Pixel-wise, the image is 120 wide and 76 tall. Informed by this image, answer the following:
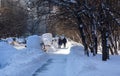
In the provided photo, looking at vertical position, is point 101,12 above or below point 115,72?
above

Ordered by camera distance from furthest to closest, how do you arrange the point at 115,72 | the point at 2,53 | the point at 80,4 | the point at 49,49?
the point at 49,49, the point at 2,53, the point at 80,4, the point at 115,72

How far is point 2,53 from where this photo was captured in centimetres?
2566

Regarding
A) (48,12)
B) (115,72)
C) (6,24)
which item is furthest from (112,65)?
(6,24)

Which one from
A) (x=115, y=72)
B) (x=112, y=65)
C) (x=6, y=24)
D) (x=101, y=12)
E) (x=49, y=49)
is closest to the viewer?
(x=115, y=72)

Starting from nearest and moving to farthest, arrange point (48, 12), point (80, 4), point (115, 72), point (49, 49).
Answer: point (115, 72) < point (80, 4) < point (48, 12) < point (49, 49)

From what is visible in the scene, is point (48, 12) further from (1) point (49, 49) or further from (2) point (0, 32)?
(2) point (0, 32)

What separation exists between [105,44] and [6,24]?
59.1 metres

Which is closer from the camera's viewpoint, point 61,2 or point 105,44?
point 105,44

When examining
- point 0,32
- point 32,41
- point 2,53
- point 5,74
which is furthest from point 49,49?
point 0,32

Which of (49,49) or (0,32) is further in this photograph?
(0,32)

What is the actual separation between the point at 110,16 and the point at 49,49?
27038 millimetres

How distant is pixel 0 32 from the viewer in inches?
3063

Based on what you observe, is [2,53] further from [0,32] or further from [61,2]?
[0,32]

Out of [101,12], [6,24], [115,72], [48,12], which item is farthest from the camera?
[6,24]
